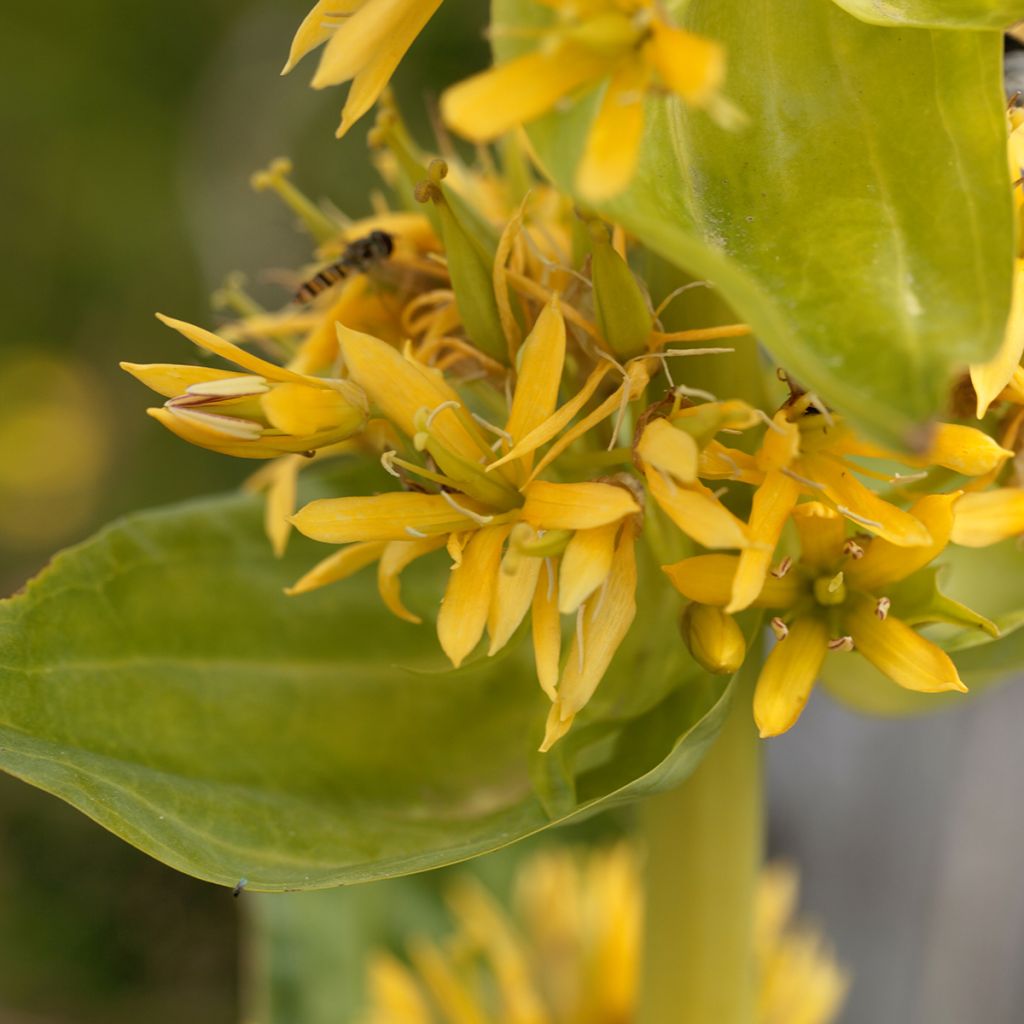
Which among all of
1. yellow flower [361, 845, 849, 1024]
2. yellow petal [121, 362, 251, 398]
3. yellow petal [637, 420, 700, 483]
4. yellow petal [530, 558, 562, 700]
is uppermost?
yellow petal [121, 362, 251, 398]

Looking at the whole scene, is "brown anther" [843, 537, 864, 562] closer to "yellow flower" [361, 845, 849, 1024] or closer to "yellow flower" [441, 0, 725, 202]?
"yellow flower" [441, 0, 725, 202]

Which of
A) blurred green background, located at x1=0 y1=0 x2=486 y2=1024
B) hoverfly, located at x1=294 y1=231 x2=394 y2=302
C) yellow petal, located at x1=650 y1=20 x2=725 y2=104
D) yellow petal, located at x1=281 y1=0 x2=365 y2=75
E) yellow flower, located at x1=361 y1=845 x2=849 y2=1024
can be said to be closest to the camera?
yellow petal, located at x1=650 y1=20 x2=725 y2=104

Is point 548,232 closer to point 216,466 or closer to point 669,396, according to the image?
point 669,396

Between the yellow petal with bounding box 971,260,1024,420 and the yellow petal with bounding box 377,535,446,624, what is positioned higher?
the yellow petal with bounding box 971,260,1024,420

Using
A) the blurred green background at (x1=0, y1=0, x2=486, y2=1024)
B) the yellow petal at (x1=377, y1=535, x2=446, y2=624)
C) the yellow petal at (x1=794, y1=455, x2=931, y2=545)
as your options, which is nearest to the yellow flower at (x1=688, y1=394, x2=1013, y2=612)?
the yellow petal at (x1=794, y1=455, x2=931, y2=545)

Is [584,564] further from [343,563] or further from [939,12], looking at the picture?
[939,12]

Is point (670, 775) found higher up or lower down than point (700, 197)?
lower down

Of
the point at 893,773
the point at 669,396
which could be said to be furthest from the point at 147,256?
the point at 669,396
